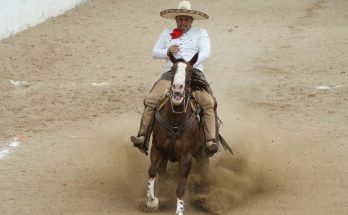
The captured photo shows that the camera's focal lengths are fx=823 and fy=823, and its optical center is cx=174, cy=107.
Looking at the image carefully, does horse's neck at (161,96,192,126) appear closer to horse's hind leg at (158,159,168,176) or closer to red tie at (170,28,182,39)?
horse's hind leg at (158,159,168,176)

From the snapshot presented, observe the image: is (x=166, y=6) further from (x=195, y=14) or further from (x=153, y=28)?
(x=195, y=14)

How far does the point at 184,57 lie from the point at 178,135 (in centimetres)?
119

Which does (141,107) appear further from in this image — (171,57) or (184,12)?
(171,57)

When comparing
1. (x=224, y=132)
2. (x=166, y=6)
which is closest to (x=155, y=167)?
(x=224, y=132)

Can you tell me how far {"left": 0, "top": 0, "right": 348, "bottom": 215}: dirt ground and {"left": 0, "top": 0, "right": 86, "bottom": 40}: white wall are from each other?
249mm

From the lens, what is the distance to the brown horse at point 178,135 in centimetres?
849

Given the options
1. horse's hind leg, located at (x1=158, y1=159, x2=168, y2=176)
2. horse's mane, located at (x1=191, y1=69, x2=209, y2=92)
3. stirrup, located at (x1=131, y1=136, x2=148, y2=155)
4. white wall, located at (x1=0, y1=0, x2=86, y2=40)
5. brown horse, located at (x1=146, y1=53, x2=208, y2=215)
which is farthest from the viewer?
white wall, located at (x1=0, y1=0, x2=86, y2=40)

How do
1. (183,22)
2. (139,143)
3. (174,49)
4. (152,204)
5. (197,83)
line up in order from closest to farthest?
(152,204)
(174,49)
(139,143)
(197,83)
(183,22)

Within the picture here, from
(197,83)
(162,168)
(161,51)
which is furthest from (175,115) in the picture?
(162,168)

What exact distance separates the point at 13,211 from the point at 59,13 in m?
12.0

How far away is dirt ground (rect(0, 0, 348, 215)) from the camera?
9.39 meters

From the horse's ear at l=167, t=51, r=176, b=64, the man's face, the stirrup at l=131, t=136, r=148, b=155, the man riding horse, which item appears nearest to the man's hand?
the man riding horse

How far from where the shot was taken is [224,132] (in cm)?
1176

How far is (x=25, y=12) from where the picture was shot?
18.2 meters
